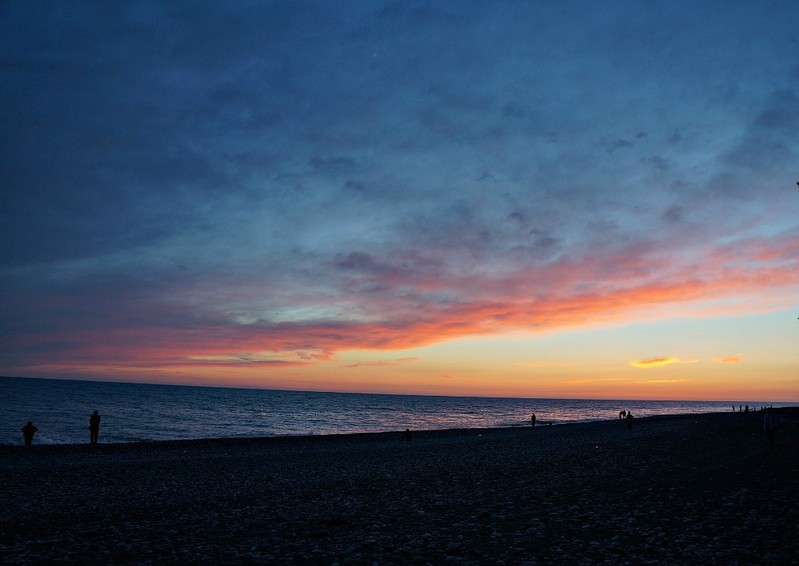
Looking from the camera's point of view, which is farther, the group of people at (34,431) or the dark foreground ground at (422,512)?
the group of people at (34,431)

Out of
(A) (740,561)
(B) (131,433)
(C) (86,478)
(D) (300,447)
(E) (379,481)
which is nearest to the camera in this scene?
(A) (740,561)

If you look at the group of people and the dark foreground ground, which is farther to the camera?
the group of people

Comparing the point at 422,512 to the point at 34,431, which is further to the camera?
the point at 34,431

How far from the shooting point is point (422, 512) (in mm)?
16281

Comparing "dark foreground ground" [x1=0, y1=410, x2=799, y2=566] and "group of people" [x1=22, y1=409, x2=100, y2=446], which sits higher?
"dark foreground ground" [x1=0, y1=410, x2=799, y2=566]

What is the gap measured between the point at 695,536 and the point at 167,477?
2454cm

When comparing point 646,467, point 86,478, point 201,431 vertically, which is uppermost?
point 646,467

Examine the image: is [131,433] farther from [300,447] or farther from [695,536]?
[695,536]

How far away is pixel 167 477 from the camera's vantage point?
27.1 m

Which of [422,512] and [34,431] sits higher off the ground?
[422,512]

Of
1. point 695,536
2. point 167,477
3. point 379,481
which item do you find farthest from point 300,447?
point 695,536

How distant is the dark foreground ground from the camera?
38.2 ft

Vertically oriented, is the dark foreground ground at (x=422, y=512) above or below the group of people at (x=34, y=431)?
above

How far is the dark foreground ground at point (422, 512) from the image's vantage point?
11.6 meters
